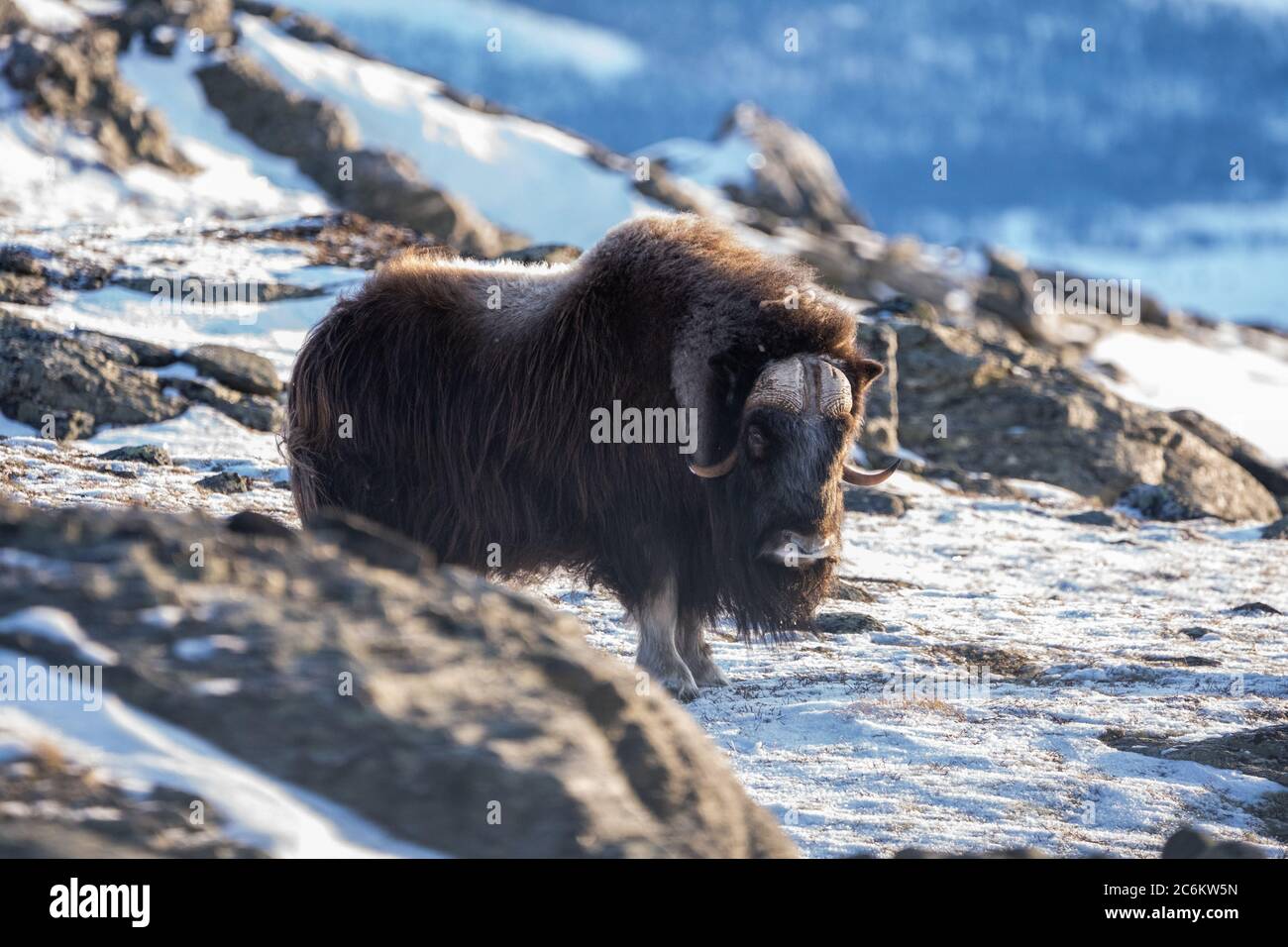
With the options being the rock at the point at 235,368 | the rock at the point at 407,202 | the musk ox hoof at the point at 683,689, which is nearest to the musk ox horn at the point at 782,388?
the musk ox hoof at the point at 683,689

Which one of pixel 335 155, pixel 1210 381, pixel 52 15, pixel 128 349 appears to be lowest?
pixel 128 349

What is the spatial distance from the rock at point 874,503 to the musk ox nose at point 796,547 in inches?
200

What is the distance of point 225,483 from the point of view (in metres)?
7.96

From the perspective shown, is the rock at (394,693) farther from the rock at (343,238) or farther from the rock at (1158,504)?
the rock at (343,238)

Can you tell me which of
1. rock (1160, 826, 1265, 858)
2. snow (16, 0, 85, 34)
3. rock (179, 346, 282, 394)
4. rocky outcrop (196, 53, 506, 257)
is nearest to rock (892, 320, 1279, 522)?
rock (179, 346, 282, 394)

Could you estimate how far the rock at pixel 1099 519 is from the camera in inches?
429

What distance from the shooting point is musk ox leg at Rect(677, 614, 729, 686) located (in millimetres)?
5602

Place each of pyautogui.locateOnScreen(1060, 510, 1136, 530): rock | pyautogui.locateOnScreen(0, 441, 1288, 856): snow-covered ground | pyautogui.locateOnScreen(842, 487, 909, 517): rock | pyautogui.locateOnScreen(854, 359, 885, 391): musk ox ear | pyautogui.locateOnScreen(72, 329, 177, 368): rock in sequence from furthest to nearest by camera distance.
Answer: pyautogui.locateOnScreen(1060, 510, 1136, 530): rock
pyautogui.locateOnScreen(842, 487, 909, 517): rock
pyautogui.locateOnScreen(72, 329, 177, 368): rock
pyautogui.locateOnScreen(854, 359, 885, 391): musk ox ear
pyautogui.locateOnScreen(0, 441, 1288, 856): snow-covered ground

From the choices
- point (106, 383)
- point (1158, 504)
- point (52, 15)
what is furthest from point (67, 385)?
point (52, 15)

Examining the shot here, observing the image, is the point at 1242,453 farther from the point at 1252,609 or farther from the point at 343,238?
the point at 343,238

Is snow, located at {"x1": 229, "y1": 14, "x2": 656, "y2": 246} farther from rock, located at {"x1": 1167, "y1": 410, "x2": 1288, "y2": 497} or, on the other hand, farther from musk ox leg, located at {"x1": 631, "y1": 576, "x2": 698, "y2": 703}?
musk ox leg, located at {"x1": 631, "y1": 576, "x2": 698, "y2": 703}

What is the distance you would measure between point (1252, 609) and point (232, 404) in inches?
275

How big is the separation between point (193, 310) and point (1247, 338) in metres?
32.2

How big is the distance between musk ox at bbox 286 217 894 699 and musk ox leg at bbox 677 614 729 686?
0.02 m
